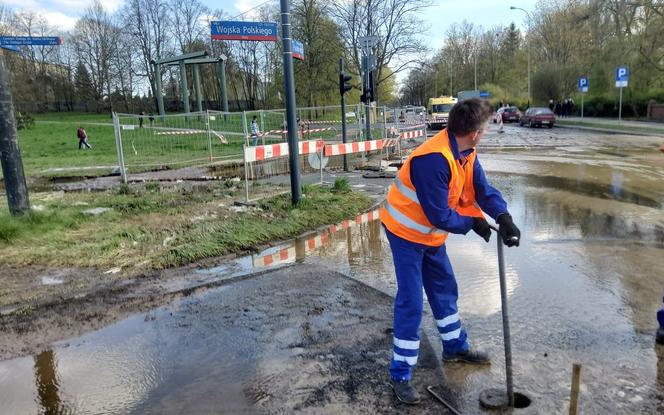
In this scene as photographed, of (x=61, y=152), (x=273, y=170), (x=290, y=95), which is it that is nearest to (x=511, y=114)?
(x=273, y=170)

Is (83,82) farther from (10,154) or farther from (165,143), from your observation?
(10,154)

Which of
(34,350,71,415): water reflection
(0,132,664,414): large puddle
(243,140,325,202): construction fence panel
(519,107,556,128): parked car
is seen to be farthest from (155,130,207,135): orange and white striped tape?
(519,107,556,128): parked car

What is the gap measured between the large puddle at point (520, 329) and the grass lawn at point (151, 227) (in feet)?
1.65

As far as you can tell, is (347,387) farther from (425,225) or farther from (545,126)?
(545,126)

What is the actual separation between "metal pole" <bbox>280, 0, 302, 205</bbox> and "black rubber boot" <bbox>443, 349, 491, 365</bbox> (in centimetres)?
527

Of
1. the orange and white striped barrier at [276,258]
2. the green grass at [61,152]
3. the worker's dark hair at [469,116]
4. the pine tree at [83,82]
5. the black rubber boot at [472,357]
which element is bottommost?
the black rubber boot at [472,357]

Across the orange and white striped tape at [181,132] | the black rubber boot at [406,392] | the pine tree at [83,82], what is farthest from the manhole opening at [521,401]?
the pine tree at [83,82]

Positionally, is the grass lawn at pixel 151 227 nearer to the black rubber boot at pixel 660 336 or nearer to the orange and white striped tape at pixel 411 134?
the black rubber boot at pixel 660 336

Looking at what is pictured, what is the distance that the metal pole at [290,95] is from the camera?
8.12 metres

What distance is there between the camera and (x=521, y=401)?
3100 millimetres

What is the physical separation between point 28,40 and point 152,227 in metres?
3.64

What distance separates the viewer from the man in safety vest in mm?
3062

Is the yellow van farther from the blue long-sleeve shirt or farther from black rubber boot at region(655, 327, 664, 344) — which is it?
the blue long-sleeve shirt

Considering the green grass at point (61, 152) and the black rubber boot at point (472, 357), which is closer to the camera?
the black rubber boot at point (472, 357)
